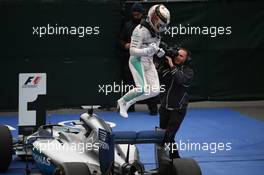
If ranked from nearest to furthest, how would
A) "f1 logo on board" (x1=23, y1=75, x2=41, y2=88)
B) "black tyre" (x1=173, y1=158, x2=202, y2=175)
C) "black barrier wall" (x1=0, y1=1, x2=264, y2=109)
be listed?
"black tyre" (x1=173, y1=158, x2=202, y2=175), "f1 logo on board" (x1=23, y1=75, x2=41, y2=88), "black barrier wall" (x1=0, y1=1, x2=264, y2=109)

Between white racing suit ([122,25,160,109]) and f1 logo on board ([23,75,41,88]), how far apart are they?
4.05 feet

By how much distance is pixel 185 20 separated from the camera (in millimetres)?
13984

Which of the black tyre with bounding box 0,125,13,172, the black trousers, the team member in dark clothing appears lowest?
the black tyre with bounding box 0,125,13,172

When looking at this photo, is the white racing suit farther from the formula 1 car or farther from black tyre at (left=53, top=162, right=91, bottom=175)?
black tyre at (left=53, top=162, right=91, bottom=175)

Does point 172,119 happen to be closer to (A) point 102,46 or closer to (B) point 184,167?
(B) point 184,167

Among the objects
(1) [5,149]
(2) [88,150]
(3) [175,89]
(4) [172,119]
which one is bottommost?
(1) [5,149]

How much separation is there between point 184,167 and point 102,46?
23.4ft

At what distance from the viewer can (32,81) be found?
9.34 meters

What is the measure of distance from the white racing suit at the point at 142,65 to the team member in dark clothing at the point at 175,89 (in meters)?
0.72

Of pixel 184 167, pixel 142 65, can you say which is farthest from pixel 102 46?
pixel 184 167

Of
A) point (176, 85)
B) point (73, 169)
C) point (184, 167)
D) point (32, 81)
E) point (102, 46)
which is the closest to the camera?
point (73, 169)

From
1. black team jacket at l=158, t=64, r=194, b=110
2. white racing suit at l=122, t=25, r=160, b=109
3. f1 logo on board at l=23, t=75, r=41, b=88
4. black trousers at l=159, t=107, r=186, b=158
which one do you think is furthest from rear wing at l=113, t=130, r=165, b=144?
f1 logo on board at l=23, t=75, r=41, b=88

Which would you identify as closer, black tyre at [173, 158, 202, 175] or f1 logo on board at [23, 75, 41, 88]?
black tyre at [173, 158, 202, 175]

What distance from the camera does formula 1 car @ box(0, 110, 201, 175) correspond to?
21.3 ft
